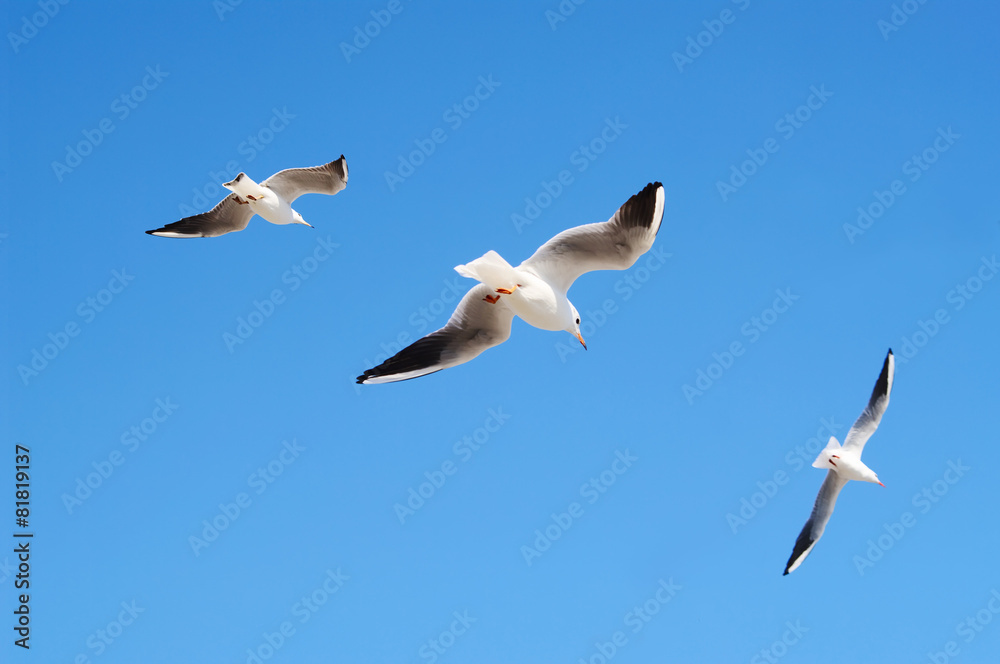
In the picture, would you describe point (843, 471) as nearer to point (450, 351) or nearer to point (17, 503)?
point (450, 351)

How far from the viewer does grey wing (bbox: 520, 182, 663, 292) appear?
24.4 ft

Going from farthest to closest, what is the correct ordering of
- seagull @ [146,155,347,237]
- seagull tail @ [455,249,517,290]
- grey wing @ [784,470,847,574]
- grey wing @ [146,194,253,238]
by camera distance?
grey wing @ [784,470,847,574], grey wing @ [146,194,253,238], seagull @ [146,155,347,237], seagull tail @ [455,249,517,290]

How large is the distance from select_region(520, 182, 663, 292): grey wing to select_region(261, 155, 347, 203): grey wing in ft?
17.3

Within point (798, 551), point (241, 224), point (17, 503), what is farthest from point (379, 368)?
point (798, 551)

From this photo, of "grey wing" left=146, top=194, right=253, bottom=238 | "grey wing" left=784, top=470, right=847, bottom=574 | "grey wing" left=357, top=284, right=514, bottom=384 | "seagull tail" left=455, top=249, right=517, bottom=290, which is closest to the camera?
"seagull tail" left=455, top=249, right=517, bottom=290

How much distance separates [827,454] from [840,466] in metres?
0.24

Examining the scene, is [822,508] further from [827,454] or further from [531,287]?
[531,287]

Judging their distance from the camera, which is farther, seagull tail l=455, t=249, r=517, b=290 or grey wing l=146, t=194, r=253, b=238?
grey wing l=146, t=194, r=253, b=238

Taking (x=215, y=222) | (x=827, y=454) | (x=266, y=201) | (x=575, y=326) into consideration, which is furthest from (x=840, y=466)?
(x=215, y=222)

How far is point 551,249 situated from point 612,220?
606 millimetres

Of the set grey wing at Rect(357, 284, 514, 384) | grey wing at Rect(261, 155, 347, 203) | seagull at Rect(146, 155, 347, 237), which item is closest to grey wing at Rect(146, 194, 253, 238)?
seagull at Rect(146, 155, 347, 237)

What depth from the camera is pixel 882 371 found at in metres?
13.3

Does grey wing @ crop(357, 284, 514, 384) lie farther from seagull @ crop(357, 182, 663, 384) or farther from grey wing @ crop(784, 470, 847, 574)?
grey wing @ crop(784, 470, 847, 574)

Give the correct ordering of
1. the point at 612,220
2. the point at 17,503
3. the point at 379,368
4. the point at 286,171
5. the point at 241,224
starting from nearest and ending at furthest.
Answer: the point at 612,220 → the point at 379,368 → the point at 17,503 → the point at 286,171 → the point at 241,224
